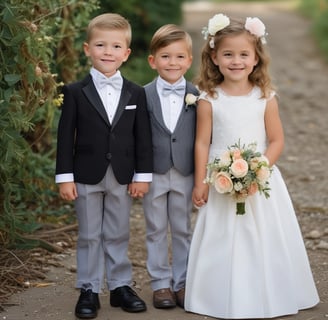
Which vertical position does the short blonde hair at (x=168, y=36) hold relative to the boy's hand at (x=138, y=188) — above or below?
above

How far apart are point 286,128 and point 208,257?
5520 mm

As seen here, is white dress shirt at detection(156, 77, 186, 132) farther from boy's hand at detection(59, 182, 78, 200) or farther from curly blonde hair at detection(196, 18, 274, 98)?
boy's hand at detection(59, 182, 78, 200)

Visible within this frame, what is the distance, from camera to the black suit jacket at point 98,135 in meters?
4.42

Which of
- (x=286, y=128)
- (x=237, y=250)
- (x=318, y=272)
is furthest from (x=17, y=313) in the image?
(x=286, y=128)

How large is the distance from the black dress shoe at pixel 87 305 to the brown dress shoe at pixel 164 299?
319 millimetres

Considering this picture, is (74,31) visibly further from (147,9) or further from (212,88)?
(147,9)

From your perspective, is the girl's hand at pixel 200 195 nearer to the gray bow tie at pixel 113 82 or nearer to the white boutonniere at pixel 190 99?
the white boutonniere at pixel 190 99

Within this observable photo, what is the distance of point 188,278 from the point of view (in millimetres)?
4590

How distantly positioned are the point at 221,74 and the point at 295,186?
3115 mm

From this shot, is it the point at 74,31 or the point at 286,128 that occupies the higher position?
the point at 74,31

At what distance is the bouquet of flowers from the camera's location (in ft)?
14.2

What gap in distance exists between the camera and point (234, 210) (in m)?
4.52

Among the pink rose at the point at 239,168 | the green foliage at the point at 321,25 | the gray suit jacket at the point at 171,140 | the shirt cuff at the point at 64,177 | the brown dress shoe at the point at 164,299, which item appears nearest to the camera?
the pink rose at the point at 239,168

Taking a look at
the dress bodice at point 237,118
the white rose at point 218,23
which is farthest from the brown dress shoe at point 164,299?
the white rose at point 218,23
